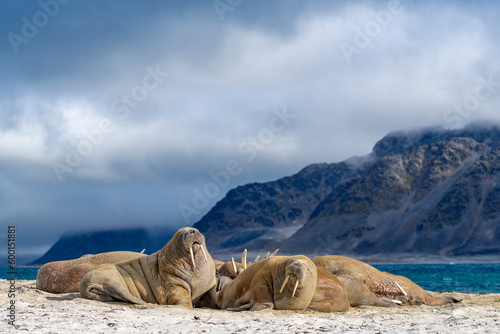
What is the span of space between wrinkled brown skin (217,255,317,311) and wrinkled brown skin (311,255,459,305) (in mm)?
2686

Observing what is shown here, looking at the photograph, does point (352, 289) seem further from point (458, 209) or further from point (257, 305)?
point (458, 209)

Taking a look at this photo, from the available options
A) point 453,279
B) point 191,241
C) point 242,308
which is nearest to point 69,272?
point 191,241

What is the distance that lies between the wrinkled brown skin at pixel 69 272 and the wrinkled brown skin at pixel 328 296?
5.05m

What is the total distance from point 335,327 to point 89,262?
8.23 meters

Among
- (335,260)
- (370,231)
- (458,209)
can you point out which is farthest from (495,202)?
(335,260)

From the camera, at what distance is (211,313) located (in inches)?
392

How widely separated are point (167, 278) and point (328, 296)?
3266mm

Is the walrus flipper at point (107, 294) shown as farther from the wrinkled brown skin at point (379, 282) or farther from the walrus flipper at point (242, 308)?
the wrinkled brown skin at point (379, 282)

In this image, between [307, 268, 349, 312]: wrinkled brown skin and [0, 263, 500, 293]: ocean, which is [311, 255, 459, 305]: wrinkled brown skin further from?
[0, 263, 500, 293]: ocean

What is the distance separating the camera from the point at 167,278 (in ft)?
38.4

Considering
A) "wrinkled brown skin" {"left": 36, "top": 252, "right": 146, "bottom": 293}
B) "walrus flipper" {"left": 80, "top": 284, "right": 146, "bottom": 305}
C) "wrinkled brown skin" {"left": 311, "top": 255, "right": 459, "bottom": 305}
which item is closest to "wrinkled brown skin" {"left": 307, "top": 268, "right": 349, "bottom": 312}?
"wrinkled brown skin" {"left": 311, "top": 255, "right": 459, "bottom": 305}

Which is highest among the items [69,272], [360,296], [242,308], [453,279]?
[69,272]

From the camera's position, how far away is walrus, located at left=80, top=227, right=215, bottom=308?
37.4 ft

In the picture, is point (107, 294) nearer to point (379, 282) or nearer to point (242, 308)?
point (242, 308)
